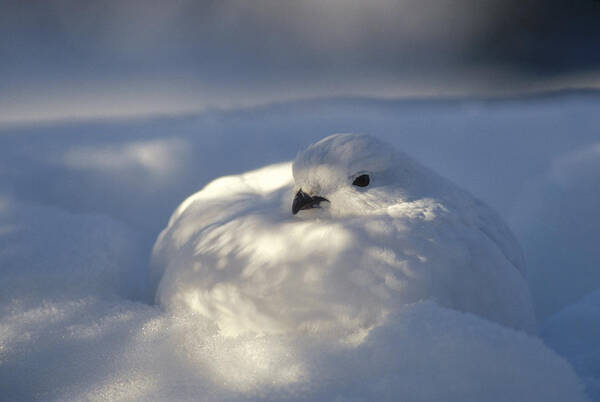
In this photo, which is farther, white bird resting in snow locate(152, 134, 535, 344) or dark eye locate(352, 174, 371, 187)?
dark eye locate(352, 174, 371, 187)

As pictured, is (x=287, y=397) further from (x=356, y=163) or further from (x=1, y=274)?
(x=1, y=274)

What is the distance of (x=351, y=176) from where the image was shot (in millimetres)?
1215

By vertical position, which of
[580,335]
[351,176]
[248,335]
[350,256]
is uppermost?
[351,176]

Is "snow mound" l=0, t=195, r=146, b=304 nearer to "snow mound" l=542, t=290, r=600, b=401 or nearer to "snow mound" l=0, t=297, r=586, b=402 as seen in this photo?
"snow mound" l=0, t=297, r=586, b=402

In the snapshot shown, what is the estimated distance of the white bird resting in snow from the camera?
3.31 ft

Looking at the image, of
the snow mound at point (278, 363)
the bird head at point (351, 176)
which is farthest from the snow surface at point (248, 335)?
the bird head at point (351, 176)

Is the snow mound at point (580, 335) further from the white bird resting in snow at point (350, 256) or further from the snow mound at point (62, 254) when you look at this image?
the snow mound at point (62, 254)

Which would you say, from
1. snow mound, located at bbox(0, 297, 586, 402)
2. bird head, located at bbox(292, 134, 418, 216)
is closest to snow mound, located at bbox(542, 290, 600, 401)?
snow mound, located at bbox(0, 297, 586, 402)

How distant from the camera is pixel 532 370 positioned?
85cm

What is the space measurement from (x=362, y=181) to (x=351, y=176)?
37 millimetres

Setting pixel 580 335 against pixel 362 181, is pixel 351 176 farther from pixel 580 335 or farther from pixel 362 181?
pixel 580 335

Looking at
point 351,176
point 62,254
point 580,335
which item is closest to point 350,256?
point 351,176

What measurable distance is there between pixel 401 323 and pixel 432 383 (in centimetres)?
13

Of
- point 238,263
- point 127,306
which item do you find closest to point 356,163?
point 238,263
